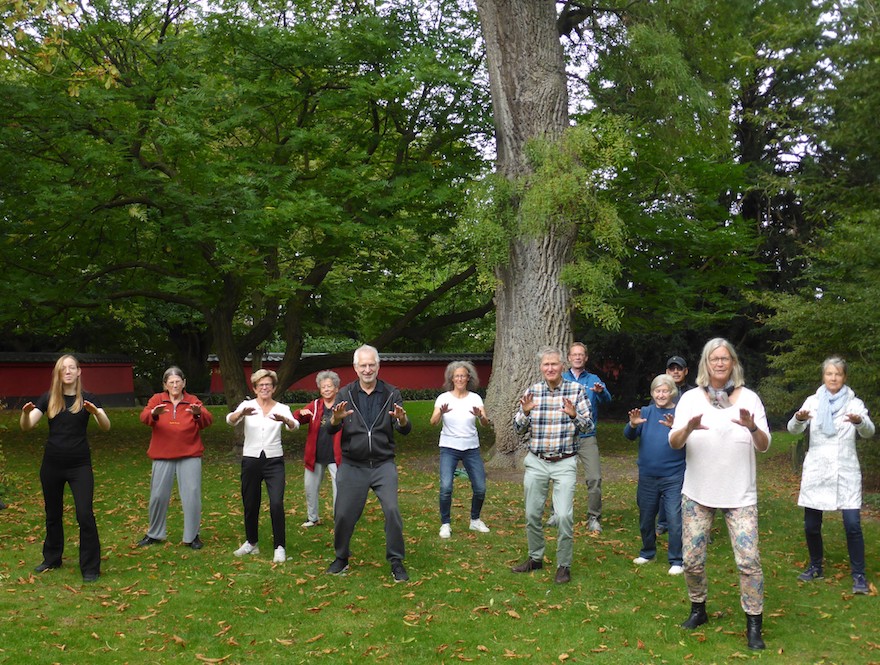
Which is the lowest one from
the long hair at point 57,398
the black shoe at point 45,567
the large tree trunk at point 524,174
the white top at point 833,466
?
the black shoe at point 45,567

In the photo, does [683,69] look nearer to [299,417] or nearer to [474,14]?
[474,14]

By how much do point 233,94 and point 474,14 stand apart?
529 cm

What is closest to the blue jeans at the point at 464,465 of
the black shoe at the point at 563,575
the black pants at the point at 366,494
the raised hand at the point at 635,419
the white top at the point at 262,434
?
the black pants at the point at 366,494

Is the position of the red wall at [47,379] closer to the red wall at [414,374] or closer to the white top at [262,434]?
the red wall at [414,374]

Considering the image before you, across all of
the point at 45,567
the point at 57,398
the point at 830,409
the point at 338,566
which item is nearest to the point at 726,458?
the point at 830,409

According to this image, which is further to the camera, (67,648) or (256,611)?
(256,611)

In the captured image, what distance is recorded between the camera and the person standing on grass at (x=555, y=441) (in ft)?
23.8

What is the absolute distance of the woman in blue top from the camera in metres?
7.72

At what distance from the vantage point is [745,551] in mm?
5727

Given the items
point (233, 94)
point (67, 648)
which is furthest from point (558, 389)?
point (233, 94)

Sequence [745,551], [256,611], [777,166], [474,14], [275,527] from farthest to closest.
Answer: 1. [777,166]
2. [474,14]
3. [275,527]
4. [256,611]
5. [745,551]

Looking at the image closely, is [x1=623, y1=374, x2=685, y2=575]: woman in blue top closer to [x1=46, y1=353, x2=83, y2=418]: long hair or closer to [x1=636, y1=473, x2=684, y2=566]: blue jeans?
[x1=636, y1=473, x2=684, y2=566]: blue jeans

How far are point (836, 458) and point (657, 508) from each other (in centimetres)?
155

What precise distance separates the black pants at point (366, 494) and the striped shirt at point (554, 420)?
116cm
